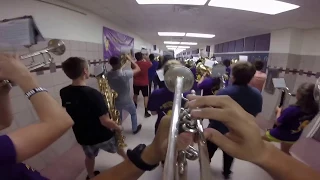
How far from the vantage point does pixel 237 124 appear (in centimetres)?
42

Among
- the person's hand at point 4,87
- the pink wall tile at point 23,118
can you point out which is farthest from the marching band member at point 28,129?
the pink wall tile at point 23,118

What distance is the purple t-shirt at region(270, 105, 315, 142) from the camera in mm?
1879

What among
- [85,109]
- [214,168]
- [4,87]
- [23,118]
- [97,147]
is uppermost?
[4,87]

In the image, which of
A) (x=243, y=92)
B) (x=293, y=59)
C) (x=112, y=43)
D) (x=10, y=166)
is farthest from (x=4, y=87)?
(x=293, y=59)

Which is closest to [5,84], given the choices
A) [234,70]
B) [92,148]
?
[92,148]

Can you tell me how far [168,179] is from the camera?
0.95 ft

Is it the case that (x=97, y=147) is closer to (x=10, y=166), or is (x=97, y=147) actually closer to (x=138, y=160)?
(x=10, y=166)

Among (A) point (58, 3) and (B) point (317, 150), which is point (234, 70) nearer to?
(B) point (317, 150)

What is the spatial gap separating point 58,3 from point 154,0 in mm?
1421

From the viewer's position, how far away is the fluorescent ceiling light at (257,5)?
2803 mm

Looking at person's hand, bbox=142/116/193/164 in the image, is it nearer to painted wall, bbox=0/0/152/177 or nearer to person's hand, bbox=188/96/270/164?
person's hand, bbox=188/96/270/164

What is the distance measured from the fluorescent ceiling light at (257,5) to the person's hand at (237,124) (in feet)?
9.39

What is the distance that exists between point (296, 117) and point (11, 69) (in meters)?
2.25

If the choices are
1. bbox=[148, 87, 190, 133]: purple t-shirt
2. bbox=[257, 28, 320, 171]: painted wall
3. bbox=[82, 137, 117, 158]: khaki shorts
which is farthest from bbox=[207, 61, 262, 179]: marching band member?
bbox=[257, 28, 320, 171]: painted wall
